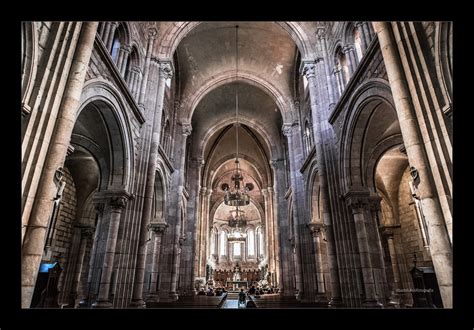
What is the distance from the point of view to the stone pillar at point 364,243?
320 inches

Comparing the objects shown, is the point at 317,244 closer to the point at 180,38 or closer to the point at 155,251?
the point at 155,251

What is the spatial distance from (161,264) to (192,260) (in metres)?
4.68

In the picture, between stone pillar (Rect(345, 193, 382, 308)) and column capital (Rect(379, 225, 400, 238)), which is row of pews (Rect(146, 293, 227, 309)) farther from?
column capital (Rect(379, 225, 400, 238))

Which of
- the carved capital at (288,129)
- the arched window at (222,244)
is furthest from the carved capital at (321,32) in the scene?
the arched window at (222,244)

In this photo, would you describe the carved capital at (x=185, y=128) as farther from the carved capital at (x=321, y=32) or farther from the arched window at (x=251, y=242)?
the arched window at (x=251, y=242)

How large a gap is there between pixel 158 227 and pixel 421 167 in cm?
1182

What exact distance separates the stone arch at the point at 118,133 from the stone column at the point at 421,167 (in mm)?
7034

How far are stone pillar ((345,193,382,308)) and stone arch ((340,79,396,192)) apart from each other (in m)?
0.48

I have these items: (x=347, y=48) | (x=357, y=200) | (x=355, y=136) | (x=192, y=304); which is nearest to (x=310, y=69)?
(x=347, y=48)

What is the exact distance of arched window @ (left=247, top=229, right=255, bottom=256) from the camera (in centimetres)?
4106

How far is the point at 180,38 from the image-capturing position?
1309cm
